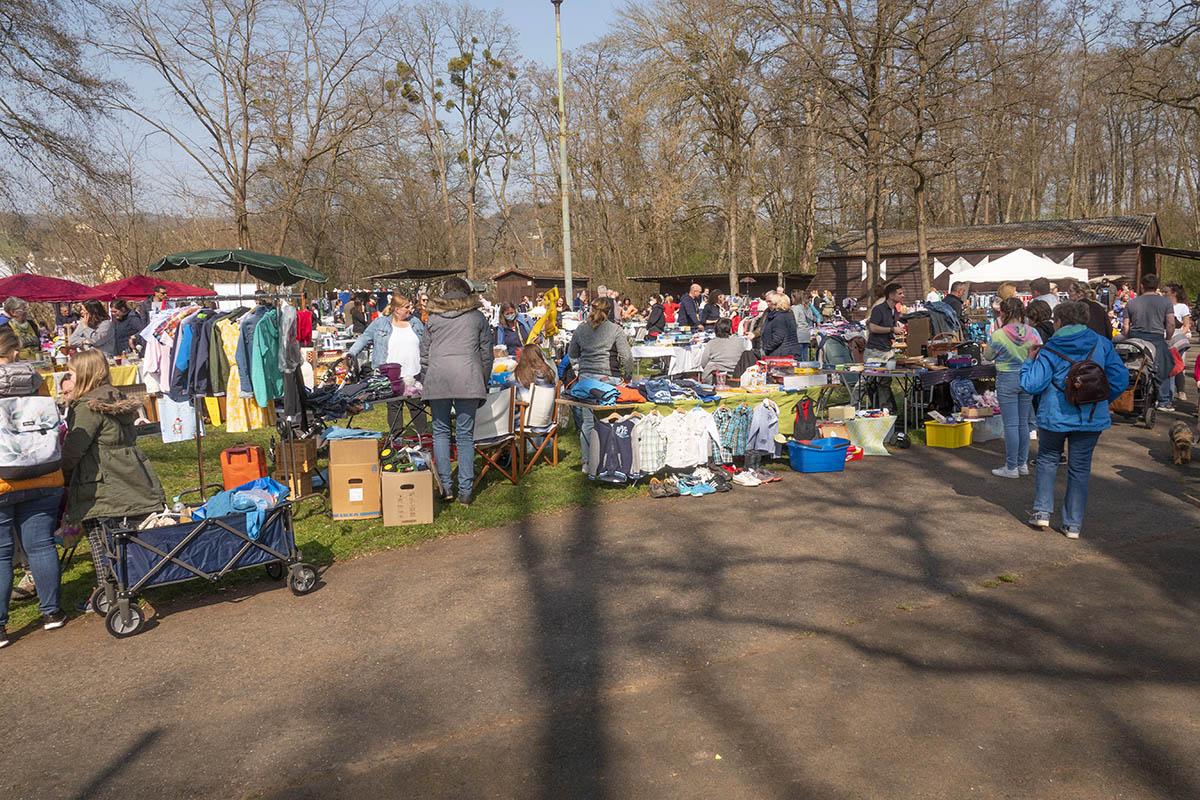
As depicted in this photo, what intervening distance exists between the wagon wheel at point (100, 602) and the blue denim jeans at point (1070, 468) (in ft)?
20.4

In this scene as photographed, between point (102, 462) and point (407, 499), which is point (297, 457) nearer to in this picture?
point (407, 499)

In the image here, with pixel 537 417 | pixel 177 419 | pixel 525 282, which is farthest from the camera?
pixel 525 282

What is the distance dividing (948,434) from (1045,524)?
3.16 m

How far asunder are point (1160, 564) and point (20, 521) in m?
6.99

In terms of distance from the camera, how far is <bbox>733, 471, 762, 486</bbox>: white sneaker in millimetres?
7738

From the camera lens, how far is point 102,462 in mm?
4949

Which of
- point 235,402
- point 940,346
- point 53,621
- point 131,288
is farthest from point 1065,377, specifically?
point 131,288

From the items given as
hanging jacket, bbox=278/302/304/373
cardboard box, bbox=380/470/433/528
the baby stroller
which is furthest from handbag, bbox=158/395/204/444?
the baby stroller

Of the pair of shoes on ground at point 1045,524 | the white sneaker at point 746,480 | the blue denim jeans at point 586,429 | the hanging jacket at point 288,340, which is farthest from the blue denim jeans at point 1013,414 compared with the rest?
the hanging jacket at point 288,340

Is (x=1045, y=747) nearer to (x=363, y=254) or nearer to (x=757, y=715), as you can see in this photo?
(x=757, y=715)

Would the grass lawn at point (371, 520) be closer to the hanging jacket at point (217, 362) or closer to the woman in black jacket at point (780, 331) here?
the hanging jacket at point (217, 362)

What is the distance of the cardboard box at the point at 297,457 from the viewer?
7.37 meters

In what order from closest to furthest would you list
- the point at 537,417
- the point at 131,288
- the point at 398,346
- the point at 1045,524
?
the point at 1045,524
the point at 537,417
the point at 398,346
the point at 131,288

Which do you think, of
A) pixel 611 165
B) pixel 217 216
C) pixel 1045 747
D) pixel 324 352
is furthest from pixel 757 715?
pixel 611 165
